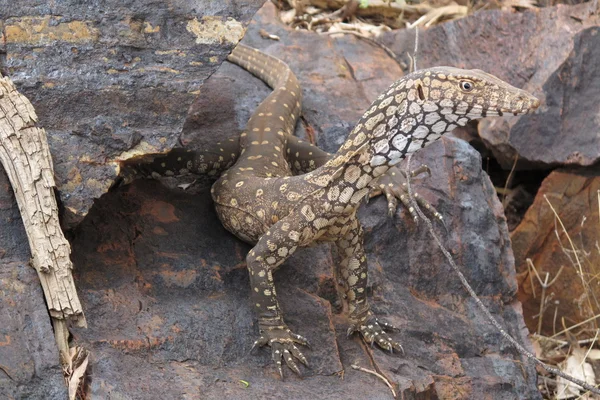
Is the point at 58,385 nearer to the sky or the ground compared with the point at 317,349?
nearer to the sky

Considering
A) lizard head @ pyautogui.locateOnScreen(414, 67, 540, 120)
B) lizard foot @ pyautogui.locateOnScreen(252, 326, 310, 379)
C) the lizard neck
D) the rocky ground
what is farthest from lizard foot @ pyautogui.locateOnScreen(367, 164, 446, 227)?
lizard head @ pyautogui.locateOnScreen(414, 67, 540, 120)

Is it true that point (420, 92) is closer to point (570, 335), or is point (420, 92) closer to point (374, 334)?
point (374, 334)

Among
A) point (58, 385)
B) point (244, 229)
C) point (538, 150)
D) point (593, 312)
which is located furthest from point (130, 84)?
point (593, 312)

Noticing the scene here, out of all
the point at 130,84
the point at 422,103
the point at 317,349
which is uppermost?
the point at 422,103

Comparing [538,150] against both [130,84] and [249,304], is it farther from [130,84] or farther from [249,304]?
[130,84]

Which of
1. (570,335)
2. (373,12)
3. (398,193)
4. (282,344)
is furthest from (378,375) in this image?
(373,12)

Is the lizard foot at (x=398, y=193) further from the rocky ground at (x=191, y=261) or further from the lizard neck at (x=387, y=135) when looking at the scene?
the lizard neck at (x=387, y=135)
